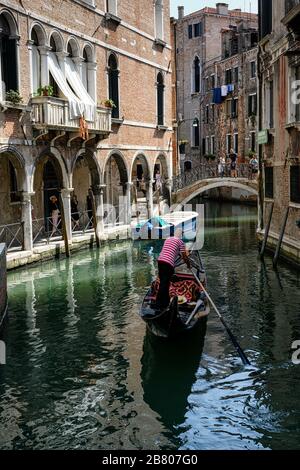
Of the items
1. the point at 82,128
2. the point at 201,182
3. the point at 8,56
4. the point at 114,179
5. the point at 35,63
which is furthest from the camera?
the point at 201,182

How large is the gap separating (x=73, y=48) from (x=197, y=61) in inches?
788

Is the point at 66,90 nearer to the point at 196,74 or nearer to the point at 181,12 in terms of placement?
the point at 196,74

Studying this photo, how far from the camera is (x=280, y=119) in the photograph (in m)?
12.8

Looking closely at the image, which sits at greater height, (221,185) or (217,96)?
(217,96)

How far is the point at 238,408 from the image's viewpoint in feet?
18.4

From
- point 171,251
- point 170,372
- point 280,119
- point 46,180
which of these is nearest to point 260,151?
point 280,119

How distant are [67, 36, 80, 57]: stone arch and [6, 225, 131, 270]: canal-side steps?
425cm

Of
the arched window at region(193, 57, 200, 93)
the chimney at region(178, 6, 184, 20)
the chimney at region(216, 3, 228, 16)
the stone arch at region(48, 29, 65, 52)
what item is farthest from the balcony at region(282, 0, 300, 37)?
the chimney at region(178, 6, 184, 20)

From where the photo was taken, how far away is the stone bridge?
2061 cm

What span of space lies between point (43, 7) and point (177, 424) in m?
10.3

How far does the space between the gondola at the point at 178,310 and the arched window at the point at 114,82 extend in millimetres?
9104

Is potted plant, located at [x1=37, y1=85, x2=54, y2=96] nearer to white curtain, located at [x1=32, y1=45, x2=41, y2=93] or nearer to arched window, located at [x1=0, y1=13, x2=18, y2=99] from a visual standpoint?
white curtain, located at [x1=32, y1=45, x2=41, y2=93]

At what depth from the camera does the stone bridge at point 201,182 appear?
811 inches
